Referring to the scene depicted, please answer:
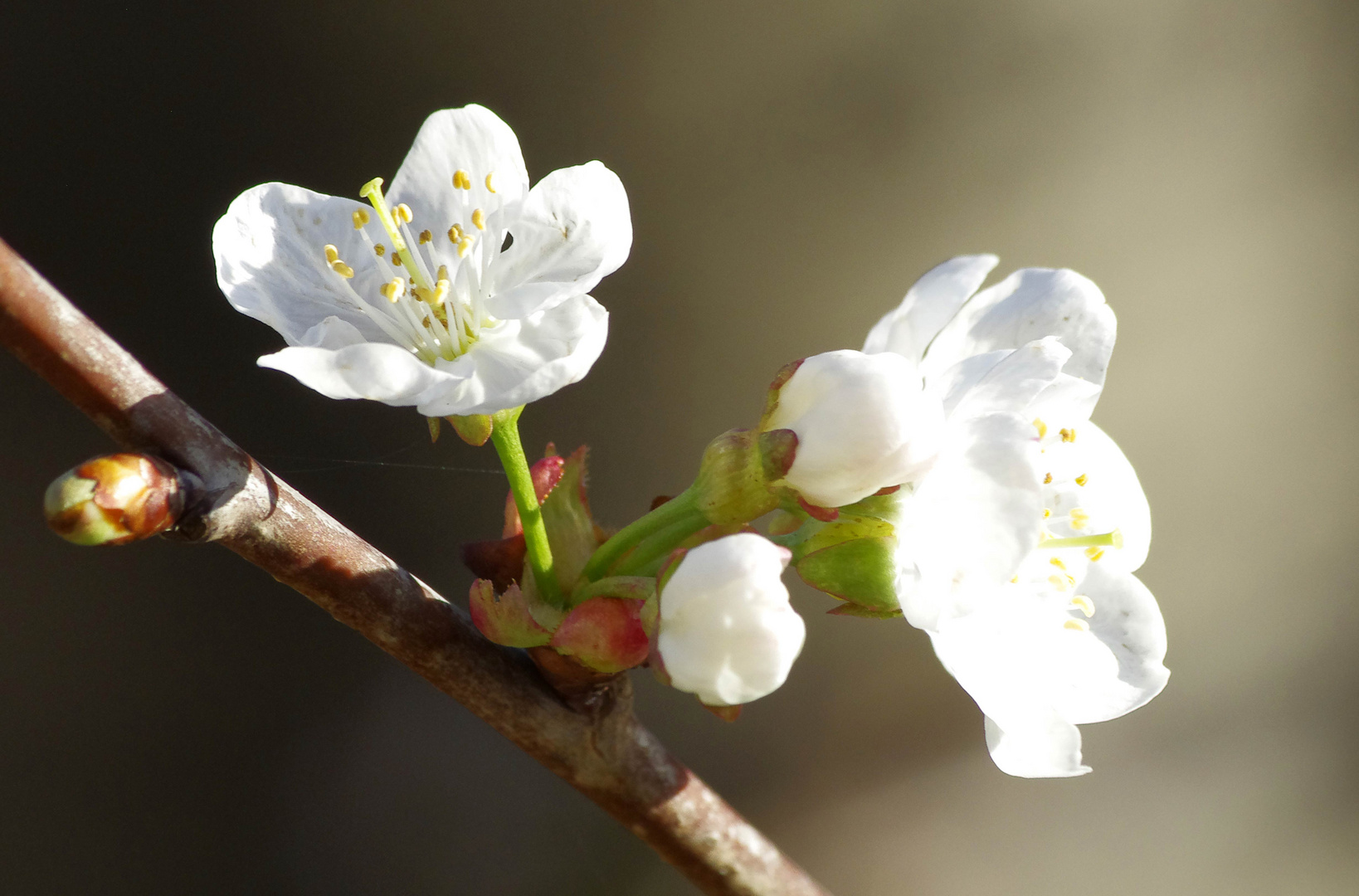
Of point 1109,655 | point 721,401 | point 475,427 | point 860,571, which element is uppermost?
point 475,427

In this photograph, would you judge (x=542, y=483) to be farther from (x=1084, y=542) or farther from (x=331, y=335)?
(x=1084, y=542)

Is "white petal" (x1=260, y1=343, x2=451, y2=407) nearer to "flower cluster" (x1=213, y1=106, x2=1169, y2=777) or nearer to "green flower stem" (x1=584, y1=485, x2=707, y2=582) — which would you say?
"flower cluster" (x1=213, y1=106, x2=1169, y2=777)

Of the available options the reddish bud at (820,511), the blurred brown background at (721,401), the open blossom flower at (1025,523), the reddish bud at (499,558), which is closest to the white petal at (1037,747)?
the open blossom flower at (1025,523)

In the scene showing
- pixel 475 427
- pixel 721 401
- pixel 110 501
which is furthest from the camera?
pixel 721 401

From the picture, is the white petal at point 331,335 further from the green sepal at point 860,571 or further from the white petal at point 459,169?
the green sepal at point 860,571

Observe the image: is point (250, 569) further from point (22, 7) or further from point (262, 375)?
point (22, 7)

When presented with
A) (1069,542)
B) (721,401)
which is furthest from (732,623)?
(721,401)

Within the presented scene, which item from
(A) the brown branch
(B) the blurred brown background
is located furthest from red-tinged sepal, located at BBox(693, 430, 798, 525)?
(B) the blurred brown background
